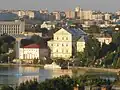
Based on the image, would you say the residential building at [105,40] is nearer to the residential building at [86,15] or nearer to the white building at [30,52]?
the white building at [30,52]

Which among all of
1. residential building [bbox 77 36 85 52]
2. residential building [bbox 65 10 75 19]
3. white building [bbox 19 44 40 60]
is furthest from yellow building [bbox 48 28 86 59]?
residential building [bbox 65 10 75 19]

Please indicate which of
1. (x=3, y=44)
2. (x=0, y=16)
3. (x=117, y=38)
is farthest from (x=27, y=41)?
(x=0, y=16)

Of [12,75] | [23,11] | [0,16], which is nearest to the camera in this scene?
[12,75]

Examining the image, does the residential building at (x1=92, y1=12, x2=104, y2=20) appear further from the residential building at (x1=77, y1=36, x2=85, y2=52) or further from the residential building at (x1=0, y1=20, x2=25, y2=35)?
the residential building at (x1=77, y1=36, x2=85, y2=52)

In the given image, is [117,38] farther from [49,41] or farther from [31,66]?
[31,66]

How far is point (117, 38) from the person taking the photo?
20.5 metres

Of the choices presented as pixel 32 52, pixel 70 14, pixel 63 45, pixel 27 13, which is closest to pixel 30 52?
pixel 32 52

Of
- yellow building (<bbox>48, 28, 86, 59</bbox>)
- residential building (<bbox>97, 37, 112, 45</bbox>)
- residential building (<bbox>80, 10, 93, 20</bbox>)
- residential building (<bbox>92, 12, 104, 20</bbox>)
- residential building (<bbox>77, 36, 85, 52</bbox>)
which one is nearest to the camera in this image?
residential building (<bbox>77, 36, 85, 52</bbox>)

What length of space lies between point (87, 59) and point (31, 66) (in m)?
1.43

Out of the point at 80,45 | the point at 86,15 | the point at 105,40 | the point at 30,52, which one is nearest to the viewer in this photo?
the point at 80,45

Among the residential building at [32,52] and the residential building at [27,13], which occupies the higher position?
the residential building at [27,13]

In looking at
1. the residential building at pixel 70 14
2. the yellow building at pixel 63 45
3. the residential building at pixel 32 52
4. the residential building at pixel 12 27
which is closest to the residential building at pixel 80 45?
the yellow building at pixel 63 45

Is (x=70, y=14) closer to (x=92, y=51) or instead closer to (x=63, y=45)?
(x=63, y=45)

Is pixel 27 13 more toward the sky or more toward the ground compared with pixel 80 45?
more toward the sky
